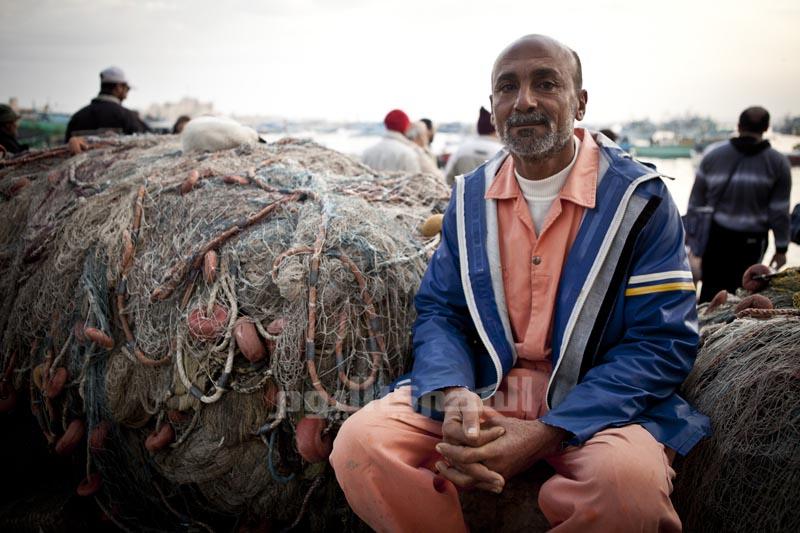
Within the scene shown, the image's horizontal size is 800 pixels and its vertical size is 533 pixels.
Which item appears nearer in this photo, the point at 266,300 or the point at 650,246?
the point at 650,246

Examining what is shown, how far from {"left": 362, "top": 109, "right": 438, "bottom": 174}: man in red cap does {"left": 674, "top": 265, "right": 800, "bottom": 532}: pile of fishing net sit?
425 centimetres

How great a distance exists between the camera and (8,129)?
651cm

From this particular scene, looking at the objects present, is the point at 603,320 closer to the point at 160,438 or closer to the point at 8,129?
the point at 160,438

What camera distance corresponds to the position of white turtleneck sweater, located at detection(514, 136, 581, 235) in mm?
2500

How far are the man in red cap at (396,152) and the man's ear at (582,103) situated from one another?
11.9ft

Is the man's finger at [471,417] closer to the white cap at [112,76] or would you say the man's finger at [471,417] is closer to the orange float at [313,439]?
the orange float at [313,439]

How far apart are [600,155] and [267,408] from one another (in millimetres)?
1961

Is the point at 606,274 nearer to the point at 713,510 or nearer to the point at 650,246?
the point at 650,246

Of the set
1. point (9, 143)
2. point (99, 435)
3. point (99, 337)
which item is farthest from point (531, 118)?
point (9, 143)

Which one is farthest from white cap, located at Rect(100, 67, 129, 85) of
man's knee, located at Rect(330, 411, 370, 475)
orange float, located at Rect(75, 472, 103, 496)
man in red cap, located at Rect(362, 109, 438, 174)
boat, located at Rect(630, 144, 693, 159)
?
boat, located at Rect(630, 144, 693, 159)

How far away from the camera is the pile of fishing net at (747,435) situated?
1.89m

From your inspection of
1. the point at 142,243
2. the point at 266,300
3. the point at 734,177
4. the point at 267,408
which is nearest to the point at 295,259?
the point at 266,300

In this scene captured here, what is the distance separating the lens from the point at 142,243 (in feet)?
11.1

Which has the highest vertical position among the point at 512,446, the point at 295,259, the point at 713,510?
the point at 295,259
